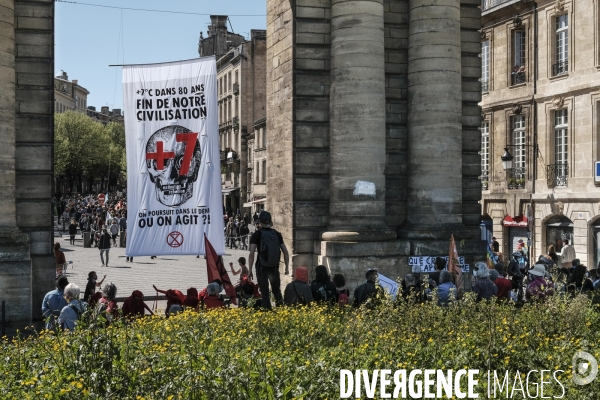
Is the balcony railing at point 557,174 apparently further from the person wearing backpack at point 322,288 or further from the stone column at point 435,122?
the person wearing backpack at point 322,288

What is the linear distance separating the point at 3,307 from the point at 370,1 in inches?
362

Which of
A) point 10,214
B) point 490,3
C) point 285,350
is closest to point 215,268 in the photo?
point 285,350

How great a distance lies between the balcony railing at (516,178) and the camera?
33287mm

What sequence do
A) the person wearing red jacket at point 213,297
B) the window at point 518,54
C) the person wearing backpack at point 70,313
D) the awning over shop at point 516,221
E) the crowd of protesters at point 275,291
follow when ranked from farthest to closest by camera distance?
the window at point 518,54, the awning over shop at point 516,221, the person wearing red jacket at point 213,297, the crowd of protesters at point 275,291, the person wearing backpack at point 70,313

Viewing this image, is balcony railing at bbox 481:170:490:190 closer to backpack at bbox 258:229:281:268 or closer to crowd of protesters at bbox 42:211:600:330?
crowd of protesters at bbox 42:211:600:330

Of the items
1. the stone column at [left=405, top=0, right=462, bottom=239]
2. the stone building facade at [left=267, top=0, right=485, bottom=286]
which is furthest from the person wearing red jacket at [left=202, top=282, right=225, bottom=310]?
the stone column at [left=405, top=0, right=462, bottom=239]

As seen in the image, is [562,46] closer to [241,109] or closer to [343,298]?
[343,298]

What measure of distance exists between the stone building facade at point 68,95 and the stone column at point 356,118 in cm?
10101

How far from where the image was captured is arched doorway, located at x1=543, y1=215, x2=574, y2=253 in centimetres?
2995

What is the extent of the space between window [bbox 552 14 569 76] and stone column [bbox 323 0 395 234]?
15.6 meters

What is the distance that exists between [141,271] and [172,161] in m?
14.2

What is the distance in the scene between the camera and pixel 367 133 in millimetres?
17109

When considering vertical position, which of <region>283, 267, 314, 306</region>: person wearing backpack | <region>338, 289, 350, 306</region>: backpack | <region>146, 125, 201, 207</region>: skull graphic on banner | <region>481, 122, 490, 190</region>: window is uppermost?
<region>481, 122, 490, 190</region>: window

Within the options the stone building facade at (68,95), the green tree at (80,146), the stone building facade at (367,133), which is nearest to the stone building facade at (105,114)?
the stone building facade at (68,95)
